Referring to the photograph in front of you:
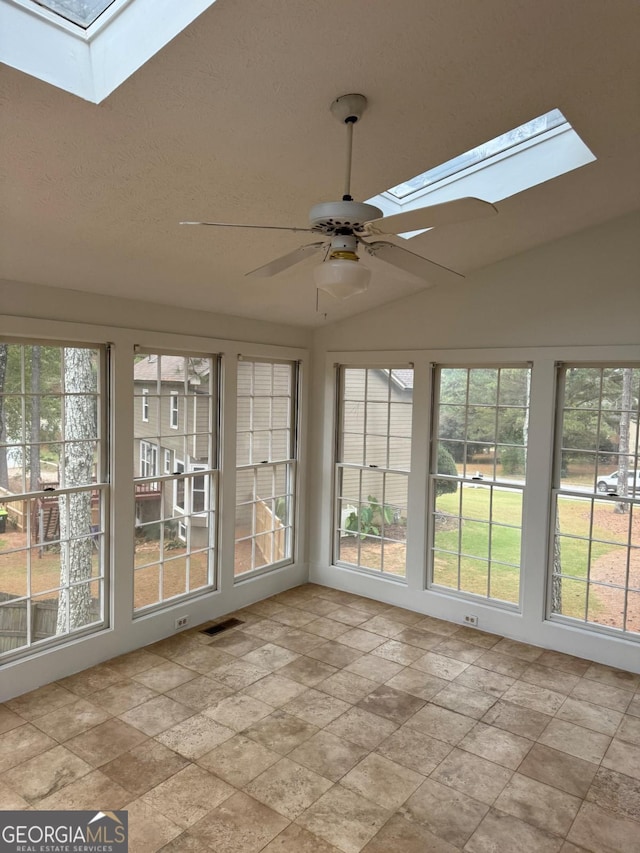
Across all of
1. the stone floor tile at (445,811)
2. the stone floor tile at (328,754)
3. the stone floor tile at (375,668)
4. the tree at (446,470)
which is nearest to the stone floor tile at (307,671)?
the stone floor tile at (375,668)

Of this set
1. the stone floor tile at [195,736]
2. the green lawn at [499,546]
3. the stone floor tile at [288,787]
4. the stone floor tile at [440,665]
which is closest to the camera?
the stone floor tile at [288,787]

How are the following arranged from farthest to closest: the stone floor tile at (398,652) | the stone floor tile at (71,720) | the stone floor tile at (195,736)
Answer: the stone floor tile at (398,652) → the stone floor tile at (71,720) → the stone floor tile at (195,736)

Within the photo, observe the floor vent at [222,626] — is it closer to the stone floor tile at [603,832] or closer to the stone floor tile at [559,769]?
the stone floor tile at [559,769]

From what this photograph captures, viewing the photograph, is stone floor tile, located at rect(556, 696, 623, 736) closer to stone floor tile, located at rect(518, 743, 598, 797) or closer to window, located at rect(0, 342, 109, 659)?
stone floor tile, located at rect(518, 743, 598, 797)

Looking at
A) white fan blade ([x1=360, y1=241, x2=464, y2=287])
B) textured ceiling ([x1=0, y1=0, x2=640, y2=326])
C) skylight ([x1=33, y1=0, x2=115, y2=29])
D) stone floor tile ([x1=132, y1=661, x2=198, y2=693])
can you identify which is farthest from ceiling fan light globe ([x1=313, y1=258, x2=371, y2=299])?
stone floor tile ([x1=132, y1=661, x2=198, y2=693])

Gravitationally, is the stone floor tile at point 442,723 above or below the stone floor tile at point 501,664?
below

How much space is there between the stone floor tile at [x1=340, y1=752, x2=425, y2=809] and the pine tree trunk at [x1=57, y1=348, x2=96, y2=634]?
231 centimetres

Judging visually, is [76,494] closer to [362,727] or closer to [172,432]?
[172,432]

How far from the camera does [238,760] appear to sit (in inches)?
127

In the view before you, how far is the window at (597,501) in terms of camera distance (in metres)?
4.44

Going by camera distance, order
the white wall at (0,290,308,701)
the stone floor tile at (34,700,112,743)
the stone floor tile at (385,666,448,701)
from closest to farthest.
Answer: the stone floor tile at (34,700,112,743) → the white wall at (0,290,308,701) → the stone floor tile at (385,666,448,701)

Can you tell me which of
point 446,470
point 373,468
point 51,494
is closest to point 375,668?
point 446,470

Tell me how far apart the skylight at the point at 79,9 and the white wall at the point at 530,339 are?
358cm

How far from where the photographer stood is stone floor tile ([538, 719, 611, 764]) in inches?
134
